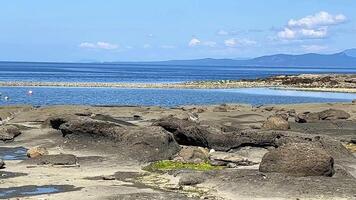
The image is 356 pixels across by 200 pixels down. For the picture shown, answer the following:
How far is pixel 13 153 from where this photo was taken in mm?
29406

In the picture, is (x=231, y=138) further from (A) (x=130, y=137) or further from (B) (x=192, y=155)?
(A) (x=130, y=137)

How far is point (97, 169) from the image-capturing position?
25.1 metres

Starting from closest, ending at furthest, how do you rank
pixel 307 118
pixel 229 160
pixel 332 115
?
pixel 229 160 < pixel 307 118 < pixel 332 115

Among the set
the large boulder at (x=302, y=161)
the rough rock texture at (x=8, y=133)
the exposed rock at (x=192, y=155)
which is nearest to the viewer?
the large boulder at (x=302, y=161)

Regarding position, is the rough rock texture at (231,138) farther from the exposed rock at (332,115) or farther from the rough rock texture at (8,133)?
the exposed rock at (332,115)

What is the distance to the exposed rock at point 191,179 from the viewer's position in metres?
21.4

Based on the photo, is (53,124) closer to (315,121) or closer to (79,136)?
(79,136)

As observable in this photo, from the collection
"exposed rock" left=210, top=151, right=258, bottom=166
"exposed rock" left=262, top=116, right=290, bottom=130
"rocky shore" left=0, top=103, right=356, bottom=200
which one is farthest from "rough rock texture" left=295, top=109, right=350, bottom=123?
"exposed rock" left=210, top=151, right=258, bottom=166

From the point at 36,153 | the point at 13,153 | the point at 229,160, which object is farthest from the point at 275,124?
the point at 13,153

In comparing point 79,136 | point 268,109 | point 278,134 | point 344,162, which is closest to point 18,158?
point 79,136

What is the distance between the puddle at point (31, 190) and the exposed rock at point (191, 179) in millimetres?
3676

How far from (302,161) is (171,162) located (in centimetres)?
642

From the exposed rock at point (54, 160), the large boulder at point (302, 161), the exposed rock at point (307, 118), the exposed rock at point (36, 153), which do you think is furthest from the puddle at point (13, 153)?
the exposed rock at point (307, 118)

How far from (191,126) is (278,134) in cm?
431
